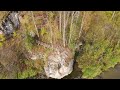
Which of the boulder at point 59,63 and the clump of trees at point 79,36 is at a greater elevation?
the clump of trees at point 79,36

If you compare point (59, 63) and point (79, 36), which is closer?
point (59, 63)

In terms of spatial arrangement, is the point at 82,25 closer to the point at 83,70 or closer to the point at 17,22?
the point at 83,70

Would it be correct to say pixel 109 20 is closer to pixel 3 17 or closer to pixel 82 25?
pixel 82 25

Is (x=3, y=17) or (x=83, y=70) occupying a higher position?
(x=3, y=17)

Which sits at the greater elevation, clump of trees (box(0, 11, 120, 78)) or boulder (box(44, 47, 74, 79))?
clump of trees (box(0, 11, 120, 78))

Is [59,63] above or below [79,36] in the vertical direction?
below
